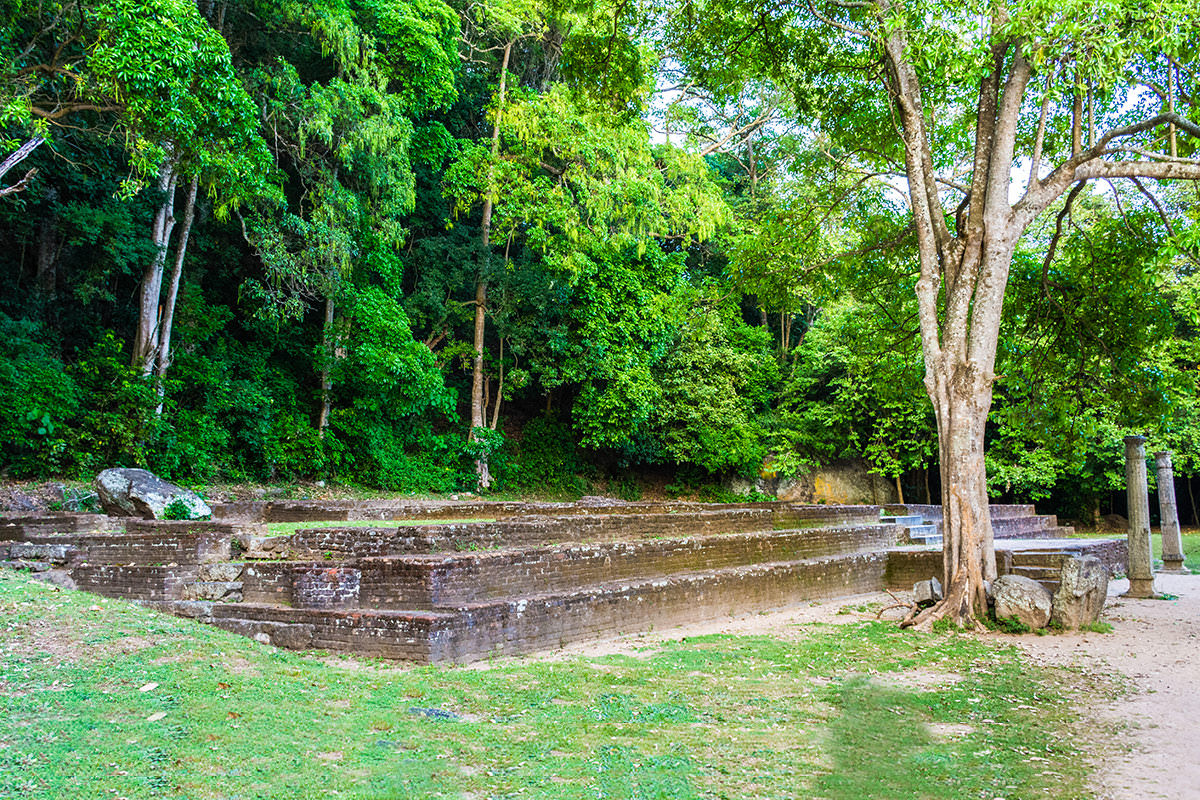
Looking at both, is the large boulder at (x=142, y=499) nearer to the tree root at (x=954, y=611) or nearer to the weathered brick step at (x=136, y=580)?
the weathered brick step at (x=136, y=580)

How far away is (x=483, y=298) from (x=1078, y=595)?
46.5 ft

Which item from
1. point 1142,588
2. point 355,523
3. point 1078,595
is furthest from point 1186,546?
point 355,523

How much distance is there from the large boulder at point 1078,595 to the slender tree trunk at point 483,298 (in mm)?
13358

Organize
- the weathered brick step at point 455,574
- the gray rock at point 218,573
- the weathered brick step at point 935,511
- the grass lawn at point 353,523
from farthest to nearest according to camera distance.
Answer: the weathered brick step at point 935,511
the grass lawn at point 353,523
the gray rock at point 218,573
the weathered brick step at point 455,574

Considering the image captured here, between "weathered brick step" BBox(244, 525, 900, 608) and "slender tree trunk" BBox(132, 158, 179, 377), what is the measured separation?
357 inches

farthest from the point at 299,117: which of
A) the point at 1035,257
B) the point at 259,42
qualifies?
the point at 1035,257

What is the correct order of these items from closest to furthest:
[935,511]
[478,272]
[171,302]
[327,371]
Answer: [171,302], [327,371], [935,511], [478,272]

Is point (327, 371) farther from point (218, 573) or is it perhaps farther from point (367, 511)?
point (218, 573)

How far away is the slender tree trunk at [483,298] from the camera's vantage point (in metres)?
18.7

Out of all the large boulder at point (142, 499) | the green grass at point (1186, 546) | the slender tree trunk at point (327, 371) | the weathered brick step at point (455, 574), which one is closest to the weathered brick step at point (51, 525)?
the large boulder at point (142, 499)

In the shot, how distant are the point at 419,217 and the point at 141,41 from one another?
11.2 m

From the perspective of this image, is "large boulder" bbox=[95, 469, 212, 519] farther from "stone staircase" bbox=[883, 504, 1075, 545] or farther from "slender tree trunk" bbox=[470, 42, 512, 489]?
"stone staircase" bbox=[883, 504, 1075, 545]

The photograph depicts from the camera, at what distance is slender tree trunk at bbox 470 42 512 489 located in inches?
738

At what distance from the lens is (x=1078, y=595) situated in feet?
25.6
